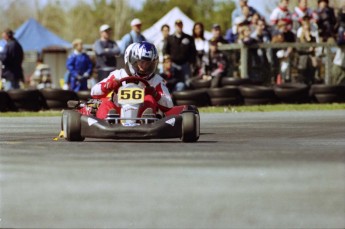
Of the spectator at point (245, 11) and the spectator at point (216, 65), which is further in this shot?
the spectator at point (245, 11)

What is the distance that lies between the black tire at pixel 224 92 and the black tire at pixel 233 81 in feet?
2.38

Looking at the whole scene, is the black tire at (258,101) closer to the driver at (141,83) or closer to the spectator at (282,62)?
the spectator at (282,62)

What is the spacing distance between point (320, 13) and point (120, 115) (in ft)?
34.9

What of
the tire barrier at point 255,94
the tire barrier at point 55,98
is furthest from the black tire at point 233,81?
the tire barrier at point 55,98

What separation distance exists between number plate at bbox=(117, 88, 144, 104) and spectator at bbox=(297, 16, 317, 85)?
391 inches

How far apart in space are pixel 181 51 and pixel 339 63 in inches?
126

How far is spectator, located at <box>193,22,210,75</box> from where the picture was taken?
792 inches

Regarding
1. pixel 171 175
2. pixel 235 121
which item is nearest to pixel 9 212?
pixel 171 175

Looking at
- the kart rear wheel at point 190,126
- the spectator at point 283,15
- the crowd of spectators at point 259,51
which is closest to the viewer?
the kart rear wheel at point 190,126

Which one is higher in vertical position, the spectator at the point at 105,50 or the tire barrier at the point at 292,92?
the spectator at the point at 105,50

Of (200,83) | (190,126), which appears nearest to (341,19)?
(200,83)

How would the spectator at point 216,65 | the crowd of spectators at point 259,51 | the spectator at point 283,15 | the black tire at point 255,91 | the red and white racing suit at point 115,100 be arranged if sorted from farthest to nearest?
the spectator at point 283,15
the spectator at point 216,65
the crowd of spectators at point 259,51
the black tire at point 255,91
the red and white racing suit at point 115,100

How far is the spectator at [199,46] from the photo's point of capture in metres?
20.1

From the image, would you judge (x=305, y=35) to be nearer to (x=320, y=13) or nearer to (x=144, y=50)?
(x=320, y=13)
